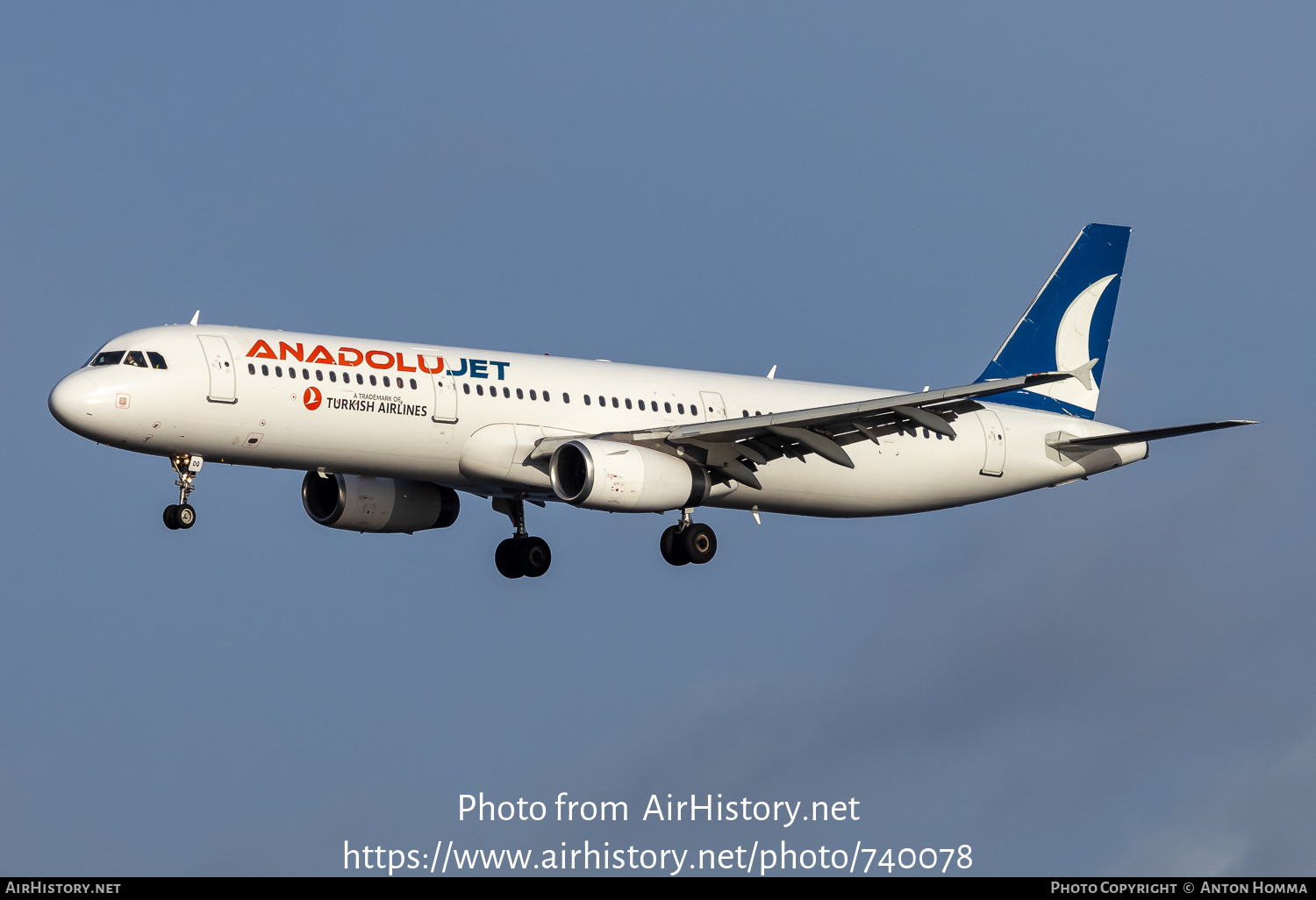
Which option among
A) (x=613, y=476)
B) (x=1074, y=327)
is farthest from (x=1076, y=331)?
(x=613, y=476)

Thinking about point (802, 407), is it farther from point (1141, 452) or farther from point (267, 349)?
point (267, 349)

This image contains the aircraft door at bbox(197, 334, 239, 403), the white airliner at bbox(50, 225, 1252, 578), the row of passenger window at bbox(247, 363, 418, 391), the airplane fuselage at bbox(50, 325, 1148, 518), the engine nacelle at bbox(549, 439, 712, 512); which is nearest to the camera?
the airplane fuselage at bbox(50, 325, 1148, 518)

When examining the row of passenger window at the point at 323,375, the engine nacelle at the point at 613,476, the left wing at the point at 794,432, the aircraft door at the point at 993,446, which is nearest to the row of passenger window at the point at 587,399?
the left wing at the point at 794,432

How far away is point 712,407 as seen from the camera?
4988 centimetres

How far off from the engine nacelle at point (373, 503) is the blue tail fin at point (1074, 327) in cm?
1728

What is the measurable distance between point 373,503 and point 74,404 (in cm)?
947

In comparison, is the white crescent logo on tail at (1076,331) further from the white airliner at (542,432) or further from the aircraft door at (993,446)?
the aircraft door at (993,446)

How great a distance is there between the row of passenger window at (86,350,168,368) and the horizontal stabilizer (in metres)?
24.0

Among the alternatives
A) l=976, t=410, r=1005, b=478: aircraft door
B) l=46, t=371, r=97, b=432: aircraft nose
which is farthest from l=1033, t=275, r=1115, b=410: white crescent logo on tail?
l=46, t=371, r=97, b=432: aircraft nose

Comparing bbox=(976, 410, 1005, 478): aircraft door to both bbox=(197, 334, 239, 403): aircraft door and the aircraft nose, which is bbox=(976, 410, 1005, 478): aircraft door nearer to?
bbox=(197, 334, 239, 403): aircraft door

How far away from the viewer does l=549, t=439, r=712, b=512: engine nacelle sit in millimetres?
45312

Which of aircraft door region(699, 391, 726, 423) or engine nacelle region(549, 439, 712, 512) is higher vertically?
aircraft door region(699, 391, 726, 423)

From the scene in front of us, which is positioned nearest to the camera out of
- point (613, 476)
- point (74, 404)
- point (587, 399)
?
point (74, 404)

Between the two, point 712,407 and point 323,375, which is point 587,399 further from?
point 323,375
